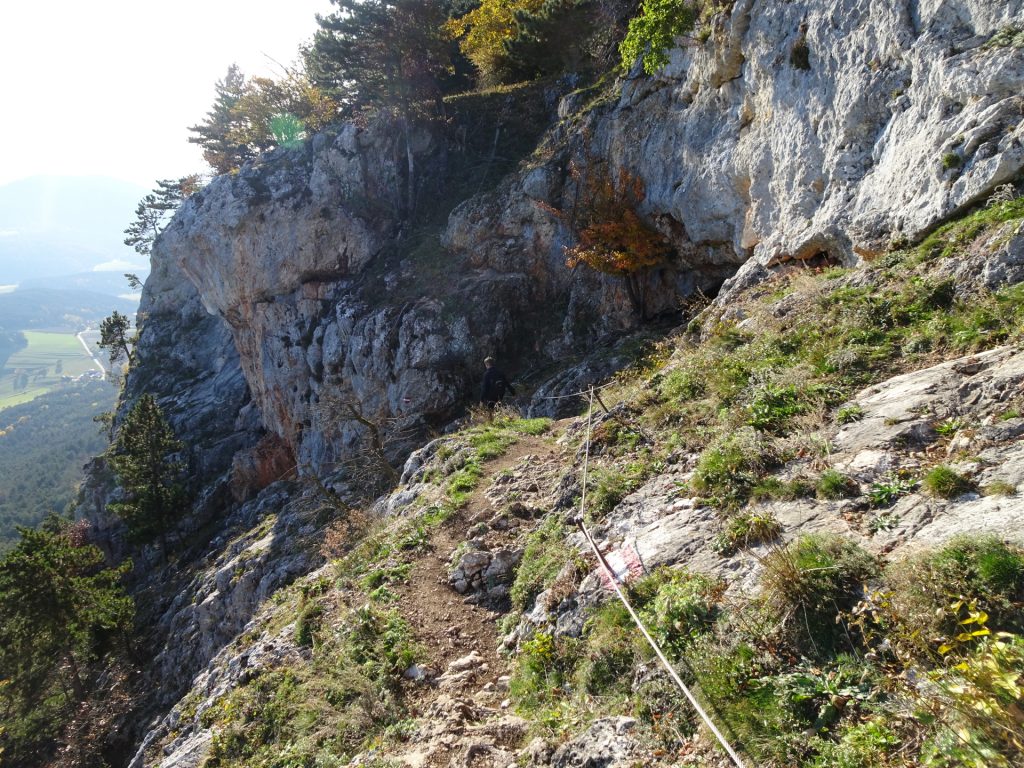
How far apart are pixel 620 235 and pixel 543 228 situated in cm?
598

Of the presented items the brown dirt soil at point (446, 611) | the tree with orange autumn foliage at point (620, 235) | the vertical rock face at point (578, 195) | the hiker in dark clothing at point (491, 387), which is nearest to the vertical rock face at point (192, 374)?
the vertical rock face at point (578, 195)

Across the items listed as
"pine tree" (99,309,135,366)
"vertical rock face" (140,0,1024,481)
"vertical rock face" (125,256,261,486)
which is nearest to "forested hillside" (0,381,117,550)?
"pine tree" (99,309,135,366)

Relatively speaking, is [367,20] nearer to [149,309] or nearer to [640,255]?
[640,255]

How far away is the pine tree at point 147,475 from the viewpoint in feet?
103

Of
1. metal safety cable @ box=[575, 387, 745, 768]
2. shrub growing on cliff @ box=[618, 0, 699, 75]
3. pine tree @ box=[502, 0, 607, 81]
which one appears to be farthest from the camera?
pine tree @ box=[502, 0, 607, 81]

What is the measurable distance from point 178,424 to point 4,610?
2125 cm

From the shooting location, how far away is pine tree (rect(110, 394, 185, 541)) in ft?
103

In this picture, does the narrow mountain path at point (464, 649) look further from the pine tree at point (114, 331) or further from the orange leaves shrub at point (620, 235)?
the pine tree at point (114, 331)

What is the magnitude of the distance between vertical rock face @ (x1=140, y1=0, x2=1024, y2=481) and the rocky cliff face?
60mm

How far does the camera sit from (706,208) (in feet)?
54.4

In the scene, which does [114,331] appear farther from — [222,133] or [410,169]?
[410,169]

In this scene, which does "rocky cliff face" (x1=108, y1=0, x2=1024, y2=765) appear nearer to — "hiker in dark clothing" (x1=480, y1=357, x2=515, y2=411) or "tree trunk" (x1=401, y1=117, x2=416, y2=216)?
"tree trunk" (x1=401, y1=117, x2=416, y2=216)

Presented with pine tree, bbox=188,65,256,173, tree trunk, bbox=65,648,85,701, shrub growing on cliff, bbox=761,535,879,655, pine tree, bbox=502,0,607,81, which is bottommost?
tree trunk, bbox=65,648,85,701

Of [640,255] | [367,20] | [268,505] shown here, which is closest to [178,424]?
[268,505]
